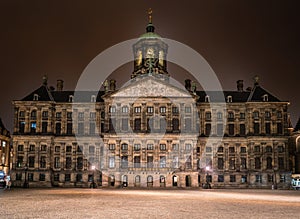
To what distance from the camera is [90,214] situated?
20516mm

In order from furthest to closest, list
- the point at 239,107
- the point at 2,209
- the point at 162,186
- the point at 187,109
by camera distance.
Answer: the point at 239,107 → the point at 187,109 → the point at 162,186 → the point at 2,209

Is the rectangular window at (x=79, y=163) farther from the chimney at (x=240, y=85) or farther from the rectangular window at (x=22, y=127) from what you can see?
the chimney at (x=240, y=85)

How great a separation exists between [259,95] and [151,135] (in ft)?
69.1

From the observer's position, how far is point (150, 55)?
75.6 meters

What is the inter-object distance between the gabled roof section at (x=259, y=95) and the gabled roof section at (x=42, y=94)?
34.9m

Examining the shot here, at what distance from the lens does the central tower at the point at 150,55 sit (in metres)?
75.1

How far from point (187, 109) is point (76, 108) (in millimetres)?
19415

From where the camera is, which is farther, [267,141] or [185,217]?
[267,141]

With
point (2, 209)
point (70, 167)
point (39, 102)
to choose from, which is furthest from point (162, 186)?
point (2, 209)

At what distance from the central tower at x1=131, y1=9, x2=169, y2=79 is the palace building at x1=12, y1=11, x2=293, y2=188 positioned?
18 cm

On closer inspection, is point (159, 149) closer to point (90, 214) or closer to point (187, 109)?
point (187, 109)

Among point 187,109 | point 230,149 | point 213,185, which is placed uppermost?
point 187,109

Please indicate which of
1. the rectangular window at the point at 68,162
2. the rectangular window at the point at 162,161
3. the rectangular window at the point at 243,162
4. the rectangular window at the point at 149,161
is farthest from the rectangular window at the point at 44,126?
the rectangular window at the point at 243,162

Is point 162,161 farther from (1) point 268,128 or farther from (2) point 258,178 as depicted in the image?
(1) point 268,128
